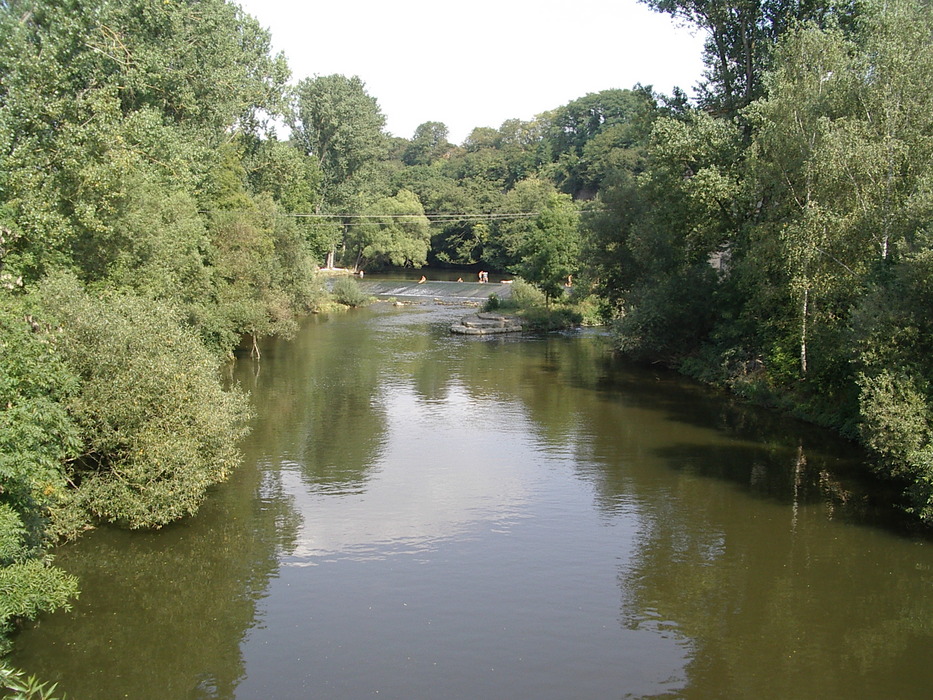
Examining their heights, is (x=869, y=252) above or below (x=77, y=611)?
above

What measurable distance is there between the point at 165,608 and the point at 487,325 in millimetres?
41569

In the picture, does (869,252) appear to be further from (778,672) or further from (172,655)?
(172,655)

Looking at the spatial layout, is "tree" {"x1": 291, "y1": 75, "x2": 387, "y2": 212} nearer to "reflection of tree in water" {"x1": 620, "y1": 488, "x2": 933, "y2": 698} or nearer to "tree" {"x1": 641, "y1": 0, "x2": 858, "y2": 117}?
"tree" {"x1": 641, "y1": 0, "x2": 858, "y2": 117}

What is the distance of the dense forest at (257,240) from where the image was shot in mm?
17125

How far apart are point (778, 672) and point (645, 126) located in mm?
29943

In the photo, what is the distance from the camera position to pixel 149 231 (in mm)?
24438

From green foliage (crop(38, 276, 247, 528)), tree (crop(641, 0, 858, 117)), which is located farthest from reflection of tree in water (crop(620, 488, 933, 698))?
tree (crop(641, 0, 858, 117))

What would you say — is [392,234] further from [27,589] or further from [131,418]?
[27,589]

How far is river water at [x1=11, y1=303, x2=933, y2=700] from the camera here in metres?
12.9

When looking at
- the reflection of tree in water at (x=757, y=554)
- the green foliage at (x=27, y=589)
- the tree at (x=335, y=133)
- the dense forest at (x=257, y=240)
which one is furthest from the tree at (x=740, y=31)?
the tree at (x=335, y=133)

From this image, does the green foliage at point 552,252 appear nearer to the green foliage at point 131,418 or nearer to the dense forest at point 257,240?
the dense forest at point 257,240

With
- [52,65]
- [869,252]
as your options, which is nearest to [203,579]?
[52,65]

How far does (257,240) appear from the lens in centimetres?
3697

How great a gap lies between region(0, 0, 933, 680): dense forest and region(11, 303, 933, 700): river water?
4.87ft
